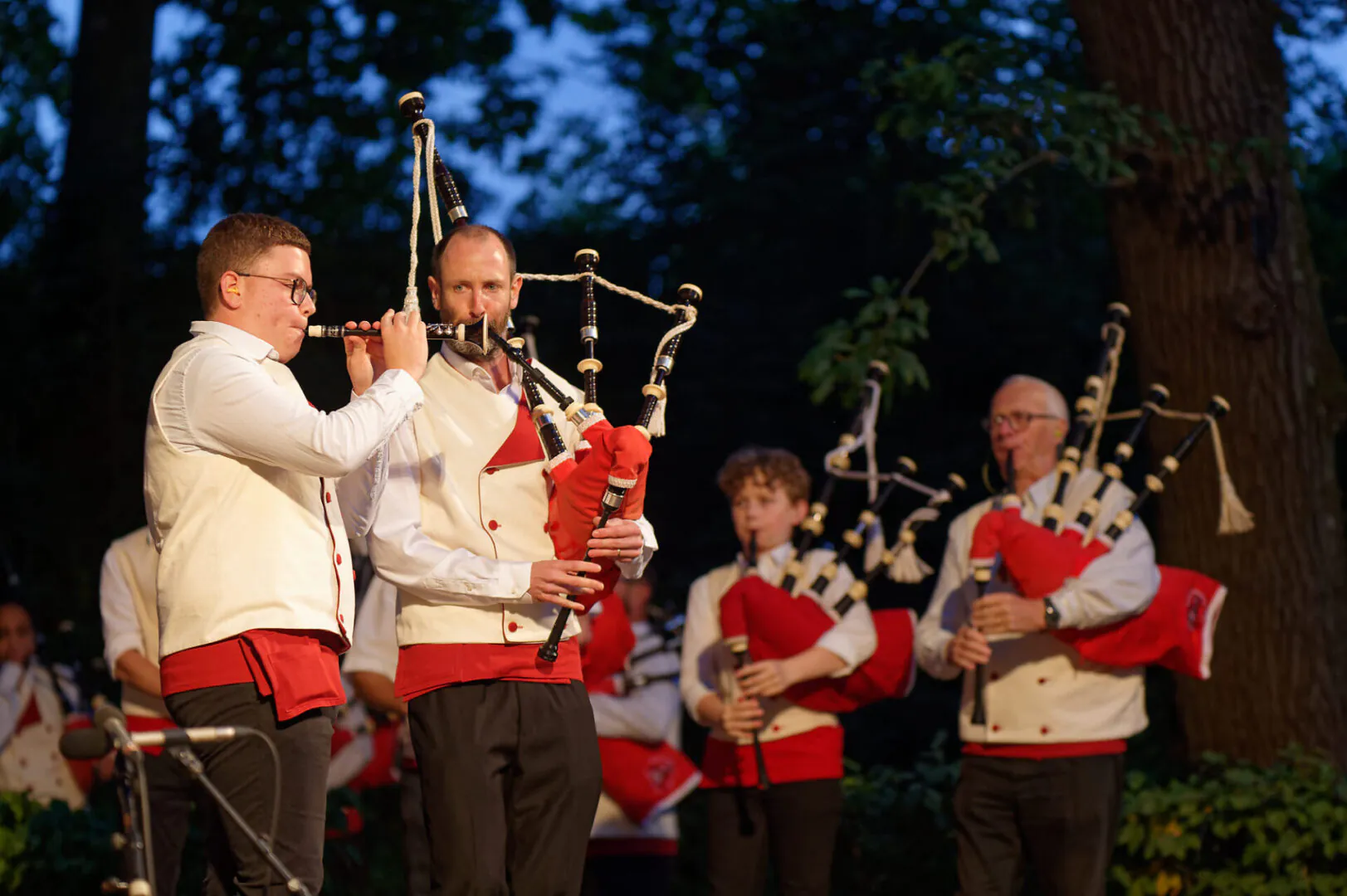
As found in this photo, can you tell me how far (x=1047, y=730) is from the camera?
197 inches

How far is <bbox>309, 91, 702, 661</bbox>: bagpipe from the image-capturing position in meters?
3.61

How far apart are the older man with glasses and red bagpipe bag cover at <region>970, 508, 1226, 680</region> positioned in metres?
0.06

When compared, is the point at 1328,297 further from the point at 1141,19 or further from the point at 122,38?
the point at 122,38

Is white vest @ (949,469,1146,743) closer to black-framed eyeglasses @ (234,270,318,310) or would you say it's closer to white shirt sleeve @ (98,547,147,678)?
black-framed eyeglasses @ (234,270,318,310)

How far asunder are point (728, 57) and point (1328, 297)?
4549mm

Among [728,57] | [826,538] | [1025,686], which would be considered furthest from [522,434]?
[728,57]

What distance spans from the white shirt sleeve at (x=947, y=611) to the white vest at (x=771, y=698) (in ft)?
1.12

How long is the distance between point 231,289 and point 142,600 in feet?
8.36

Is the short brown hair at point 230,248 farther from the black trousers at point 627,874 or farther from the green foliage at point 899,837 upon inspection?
the green foliage at point 899,837

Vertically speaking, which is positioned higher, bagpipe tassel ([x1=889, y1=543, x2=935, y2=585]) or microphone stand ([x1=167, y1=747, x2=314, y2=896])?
bagpipe tassel ([x1=889, y1=543, x2=935, y2=585])

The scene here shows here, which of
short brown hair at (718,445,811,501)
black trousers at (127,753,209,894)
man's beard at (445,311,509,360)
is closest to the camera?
man's beard at (445,311,509,360)

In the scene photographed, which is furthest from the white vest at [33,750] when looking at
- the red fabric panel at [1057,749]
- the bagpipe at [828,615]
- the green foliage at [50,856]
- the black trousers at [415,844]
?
the red fabric panel at [1057,749]

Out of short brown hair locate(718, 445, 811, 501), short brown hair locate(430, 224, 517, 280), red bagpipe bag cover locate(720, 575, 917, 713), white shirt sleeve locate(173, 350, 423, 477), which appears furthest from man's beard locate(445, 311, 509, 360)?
short brown hair locate(718, 445, 811, 501)

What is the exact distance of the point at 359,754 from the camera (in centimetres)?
712
